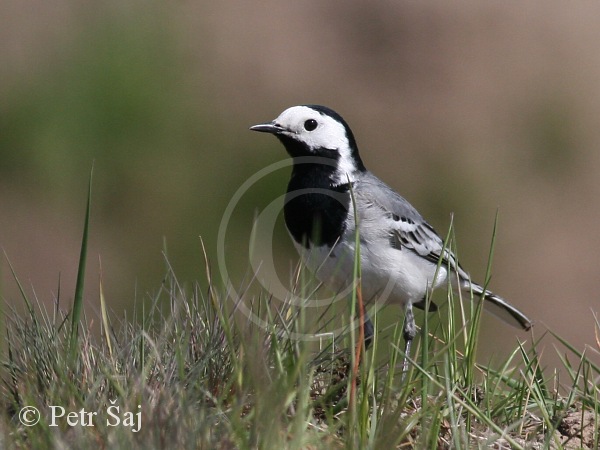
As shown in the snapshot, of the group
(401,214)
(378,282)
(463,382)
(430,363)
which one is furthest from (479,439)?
(401,214)

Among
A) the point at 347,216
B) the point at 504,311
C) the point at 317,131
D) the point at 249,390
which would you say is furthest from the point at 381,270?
the point at 249,390

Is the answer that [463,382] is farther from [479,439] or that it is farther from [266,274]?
[266,274]

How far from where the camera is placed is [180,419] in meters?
2.69

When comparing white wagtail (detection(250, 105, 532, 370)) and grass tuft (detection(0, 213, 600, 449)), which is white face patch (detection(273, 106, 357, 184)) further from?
grass tuft (detection(0, 213, 600, 449))

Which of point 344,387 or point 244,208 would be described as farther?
point 244,208

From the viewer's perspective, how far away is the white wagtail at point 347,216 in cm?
474

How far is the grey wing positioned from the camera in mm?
5051

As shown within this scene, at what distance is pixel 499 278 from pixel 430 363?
236 inches

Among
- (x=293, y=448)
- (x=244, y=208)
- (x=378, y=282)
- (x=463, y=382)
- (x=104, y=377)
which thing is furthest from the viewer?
(x=244, y=208)

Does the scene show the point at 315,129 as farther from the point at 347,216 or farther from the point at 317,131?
the point at 347,216

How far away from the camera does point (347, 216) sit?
4715 mm

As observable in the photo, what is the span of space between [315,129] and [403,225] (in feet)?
2.03

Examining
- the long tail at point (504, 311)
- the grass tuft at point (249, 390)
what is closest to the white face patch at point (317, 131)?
the long tail at point (504, 311)

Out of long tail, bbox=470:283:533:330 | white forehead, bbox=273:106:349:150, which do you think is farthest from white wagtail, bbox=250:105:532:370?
long tail, bbox=470:283:533:330
